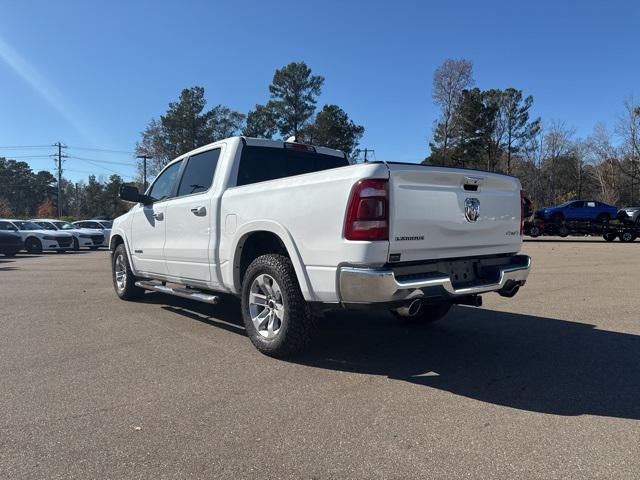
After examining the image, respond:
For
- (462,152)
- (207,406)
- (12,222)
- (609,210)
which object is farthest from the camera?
(462,152)

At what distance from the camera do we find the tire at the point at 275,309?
171 inches

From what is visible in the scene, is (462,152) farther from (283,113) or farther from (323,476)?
(323,476)

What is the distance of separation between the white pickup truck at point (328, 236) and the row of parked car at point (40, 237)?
17882 mm

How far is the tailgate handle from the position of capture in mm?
4366

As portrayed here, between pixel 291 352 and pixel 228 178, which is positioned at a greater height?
pixel 228 178

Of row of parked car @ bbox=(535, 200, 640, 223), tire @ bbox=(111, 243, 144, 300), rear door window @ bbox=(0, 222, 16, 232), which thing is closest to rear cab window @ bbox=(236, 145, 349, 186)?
tire @ bbox=(111, 243, 144, 300)

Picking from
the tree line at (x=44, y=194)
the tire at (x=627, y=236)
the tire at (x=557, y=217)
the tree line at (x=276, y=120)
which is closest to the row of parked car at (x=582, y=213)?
the tire at (x=557, y=217)

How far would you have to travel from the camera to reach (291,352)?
14.9ft

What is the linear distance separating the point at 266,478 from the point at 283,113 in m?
50.1

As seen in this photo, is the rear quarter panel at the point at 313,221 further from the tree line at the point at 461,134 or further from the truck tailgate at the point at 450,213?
the tree line at the point at 461,134

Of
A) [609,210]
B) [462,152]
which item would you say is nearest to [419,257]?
[609,210]

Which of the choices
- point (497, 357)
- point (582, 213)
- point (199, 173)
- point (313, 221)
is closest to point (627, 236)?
point (582, 213)

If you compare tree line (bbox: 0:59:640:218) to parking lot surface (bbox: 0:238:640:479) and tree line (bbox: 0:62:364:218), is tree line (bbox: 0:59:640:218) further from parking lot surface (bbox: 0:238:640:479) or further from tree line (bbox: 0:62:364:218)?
parking lot surface (bbox: 0:238:640:479)

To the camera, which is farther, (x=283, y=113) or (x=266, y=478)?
(x=283, y=113)
